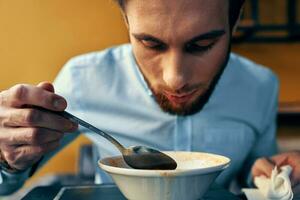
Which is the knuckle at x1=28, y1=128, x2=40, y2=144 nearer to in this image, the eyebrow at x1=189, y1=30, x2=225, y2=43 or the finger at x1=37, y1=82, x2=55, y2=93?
the finger at x1=37, y1=82, x2=55, y2=93

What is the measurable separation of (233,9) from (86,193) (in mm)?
369

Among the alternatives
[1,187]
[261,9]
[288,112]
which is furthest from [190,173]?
[261,9]

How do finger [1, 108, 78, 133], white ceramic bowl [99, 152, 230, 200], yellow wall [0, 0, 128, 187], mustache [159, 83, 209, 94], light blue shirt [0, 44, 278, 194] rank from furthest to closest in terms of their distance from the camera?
yellow wall [0, 0, 128, 187] → light blue shirt [0, 44, 278, 194] → mustache [159, 83, 209, 94] → finger [1, 108, 78, 133] → white ceramic bowl [99, 152, 230, 200]

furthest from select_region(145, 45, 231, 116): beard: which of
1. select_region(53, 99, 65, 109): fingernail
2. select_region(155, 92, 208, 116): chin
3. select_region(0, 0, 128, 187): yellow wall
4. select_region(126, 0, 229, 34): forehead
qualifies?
select_region(0, 0, 128, 187): yellow wall

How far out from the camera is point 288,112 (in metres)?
1.68

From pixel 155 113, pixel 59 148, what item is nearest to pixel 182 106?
pixel 155 113

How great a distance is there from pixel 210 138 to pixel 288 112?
2.41 ft

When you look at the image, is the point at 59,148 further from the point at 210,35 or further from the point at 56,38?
the point at 56,38

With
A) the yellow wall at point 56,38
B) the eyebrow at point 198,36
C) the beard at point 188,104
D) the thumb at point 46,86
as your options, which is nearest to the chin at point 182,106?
the beard at point 188,104

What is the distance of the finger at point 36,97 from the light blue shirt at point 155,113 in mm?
404

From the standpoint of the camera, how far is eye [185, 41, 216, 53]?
27.8 inches

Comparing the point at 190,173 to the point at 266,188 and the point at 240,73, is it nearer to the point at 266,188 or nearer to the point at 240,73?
the point at 266,188

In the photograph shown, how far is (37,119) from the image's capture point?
2.00 ft

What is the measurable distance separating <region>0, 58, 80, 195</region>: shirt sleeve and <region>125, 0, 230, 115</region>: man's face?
0.89 feet
